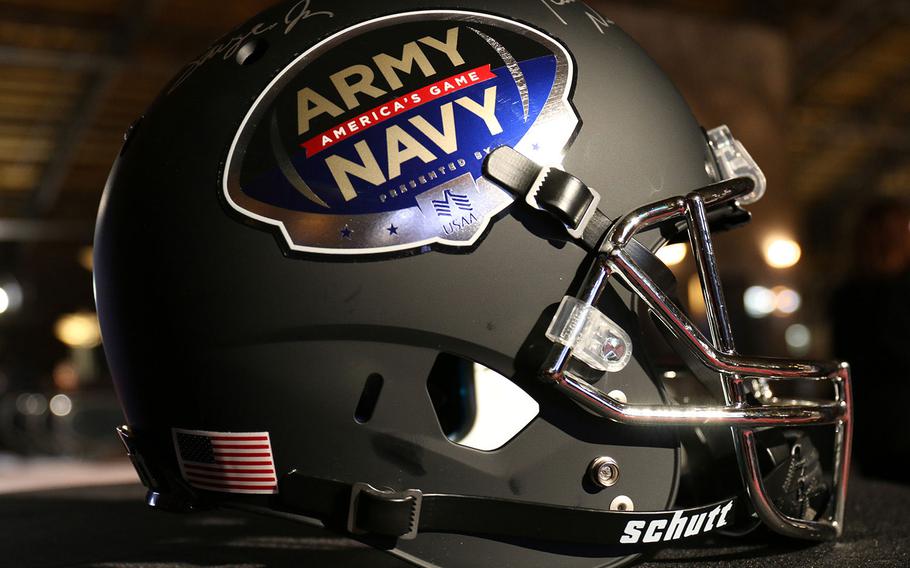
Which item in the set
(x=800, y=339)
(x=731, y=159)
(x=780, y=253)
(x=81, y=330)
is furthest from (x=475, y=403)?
(x=800, y=339)

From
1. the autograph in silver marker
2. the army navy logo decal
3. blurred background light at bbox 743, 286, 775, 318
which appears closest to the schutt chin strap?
the army navy logo decal

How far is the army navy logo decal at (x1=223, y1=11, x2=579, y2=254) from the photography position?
874 mm

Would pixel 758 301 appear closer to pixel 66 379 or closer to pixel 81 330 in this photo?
pixel 66 379

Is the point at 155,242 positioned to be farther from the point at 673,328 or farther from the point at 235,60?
the point at 673,328

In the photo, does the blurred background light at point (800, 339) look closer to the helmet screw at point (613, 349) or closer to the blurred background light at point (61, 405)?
the blurred background light at point (61, 405)

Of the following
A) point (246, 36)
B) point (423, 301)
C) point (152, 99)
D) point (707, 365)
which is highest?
point (152, 99)

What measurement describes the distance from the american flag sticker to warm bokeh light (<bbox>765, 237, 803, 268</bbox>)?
12.2 ft

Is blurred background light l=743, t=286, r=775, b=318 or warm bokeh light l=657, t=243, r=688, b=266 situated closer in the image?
warm bokeh light l=657, t=243, r=688, b=266

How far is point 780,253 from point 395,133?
3.67 m

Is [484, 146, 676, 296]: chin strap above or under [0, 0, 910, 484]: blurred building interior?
under

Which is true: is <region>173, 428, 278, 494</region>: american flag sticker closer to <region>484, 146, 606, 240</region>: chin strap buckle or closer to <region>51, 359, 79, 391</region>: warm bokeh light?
<region>484, 146, 606, 240</region>: chin strap buckle

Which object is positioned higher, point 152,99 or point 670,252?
point 152,99

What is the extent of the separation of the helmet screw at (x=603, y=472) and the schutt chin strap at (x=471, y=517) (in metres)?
0.03

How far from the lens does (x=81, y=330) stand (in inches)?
299
